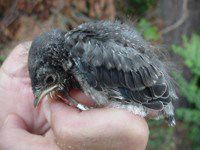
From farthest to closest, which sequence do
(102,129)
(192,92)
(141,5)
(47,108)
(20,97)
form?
(141,5) → (192,92) → (20,97) → (47,108) → (102,129)

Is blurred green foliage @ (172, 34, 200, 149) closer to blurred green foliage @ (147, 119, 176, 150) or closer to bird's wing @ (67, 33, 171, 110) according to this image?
blurred green foliage @ (147, 119, 176, 150)

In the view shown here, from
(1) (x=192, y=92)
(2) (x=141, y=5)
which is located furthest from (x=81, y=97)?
(2) (x=141, y=5)

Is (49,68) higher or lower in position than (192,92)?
higher

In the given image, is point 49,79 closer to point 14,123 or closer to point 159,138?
point 14,123

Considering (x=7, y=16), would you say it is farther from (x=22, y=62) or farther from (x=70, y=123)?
(x=70, y=123)

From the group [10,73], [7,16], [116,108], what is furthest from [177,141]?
[116,108]

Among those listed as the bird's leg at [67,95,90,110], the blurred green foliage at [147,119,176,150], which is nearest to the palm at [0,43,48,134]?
the bird's leg at [67,95,90,110]

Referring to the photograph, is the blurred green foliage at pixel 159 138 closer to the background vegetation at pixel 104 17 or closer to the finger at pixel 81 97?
the background vegetation at pixel 104 17
